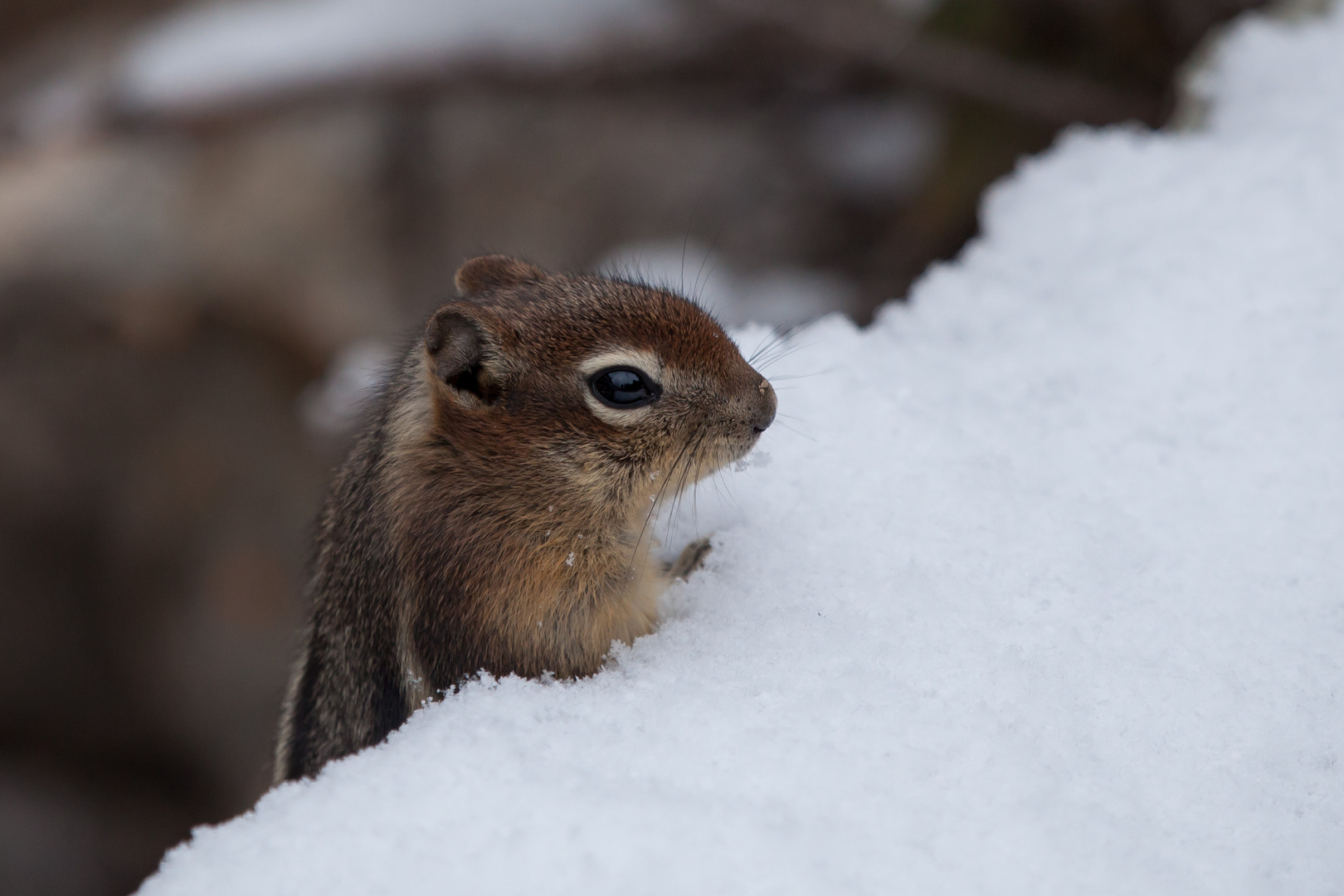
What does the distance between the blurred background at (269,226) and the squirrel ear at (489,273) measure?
263 centimetres

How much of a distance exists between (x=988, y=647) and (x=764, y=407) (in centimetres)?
58

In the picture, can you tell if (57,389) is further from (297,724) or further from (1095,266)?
(1095,266)

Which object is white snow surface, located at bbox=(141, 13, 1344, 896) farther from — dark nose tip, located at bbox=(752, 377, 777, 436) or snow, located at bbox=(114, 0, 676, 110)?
snow, located at bbox=(114, 0, 676, 110)

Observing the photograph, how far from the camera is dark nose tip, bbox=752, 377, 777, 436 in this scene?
192cm

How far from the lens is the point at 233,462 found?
5.99 meters

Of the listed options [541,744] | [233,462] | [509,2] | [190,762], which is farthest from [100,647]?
[541,744]

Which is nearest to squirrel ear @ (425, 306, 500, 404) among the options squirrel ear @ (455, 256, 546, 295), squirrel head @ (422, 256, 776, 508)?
squirrel head @ (422, 256, 776, 508)

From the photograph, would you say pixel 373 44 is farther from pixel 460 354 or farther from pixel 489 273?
pixel 460 354

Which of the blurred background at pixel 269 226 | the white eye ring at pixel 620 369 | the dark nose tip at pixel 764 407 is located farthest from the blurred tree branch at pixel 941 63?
the white eye ring at pixel 620 369

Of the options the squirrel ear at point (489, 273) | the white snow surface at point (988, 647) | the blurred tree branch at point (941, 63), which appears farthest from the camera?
the blurred tree branch at point (941, 63)

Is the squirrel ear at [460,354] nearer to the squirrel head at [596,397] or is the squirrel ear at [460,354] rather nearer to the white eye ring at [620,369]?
the squirrel head at [596,397]

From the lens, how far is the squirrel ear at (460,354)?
1.90 metres

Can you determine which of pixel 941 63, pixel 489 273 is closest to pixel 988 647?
pixel 489 273

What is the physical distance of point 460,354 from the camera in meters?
1.93
